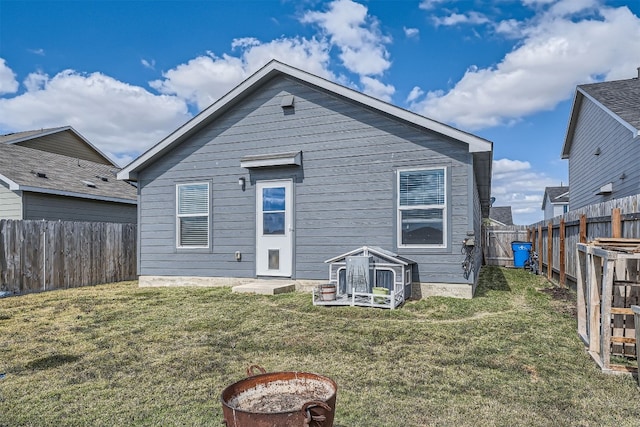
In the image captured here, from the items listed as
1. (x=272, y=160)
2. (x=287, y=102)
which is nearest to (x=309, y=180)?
(x=272, y=160)

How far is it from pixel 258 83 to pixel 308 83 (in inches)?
46.7

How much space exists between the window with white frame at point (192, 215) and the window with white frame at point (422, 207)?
15.0ft

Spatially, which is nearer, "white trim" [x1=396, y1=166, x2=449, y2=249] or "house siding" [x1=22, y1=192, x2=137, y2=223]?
"white trim" [x1=396, y1=166, x2=449, y2=249]

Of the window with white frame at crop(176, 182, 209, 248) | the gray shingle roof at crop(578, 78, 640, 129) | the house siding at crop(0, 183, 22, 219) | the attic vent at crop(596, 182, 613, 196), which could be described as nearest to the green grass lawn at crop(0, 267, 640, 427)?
the window with white frame at crop(176, 182, 209, 248)

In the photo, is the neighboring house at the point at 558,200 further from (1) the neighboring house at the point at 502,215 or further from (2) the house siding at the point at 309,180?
(2) the house siding at the point at 309,180

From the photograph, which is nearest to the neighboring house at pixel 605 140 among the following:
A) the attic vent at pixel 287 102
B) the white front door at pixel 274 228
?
the attic vent at pixel 287 102

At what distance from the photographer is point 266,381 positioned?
2418 millimetres

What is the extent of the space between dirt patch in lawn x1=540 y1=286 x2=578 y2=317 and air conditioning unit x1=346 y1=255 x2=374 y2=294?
9.95ft

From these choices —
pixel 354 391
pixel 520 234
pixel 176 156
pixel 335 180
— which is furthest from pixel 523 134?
pixel 354 391

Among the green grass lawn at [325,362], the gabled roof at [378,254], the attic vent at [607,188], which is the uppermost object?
the attic vent at [607,188]

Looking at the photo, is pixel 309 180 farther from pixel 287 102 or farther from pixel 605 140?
pixel 605 140

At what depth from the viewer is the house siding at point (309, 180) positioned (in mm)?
7812

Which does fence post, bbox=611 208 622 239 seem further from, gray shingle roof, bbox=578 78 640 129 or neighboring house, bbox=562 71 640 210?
gray shingle roof, bbox=578 78 640 129

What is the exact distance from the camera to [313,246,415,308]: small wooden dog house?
7000mm
